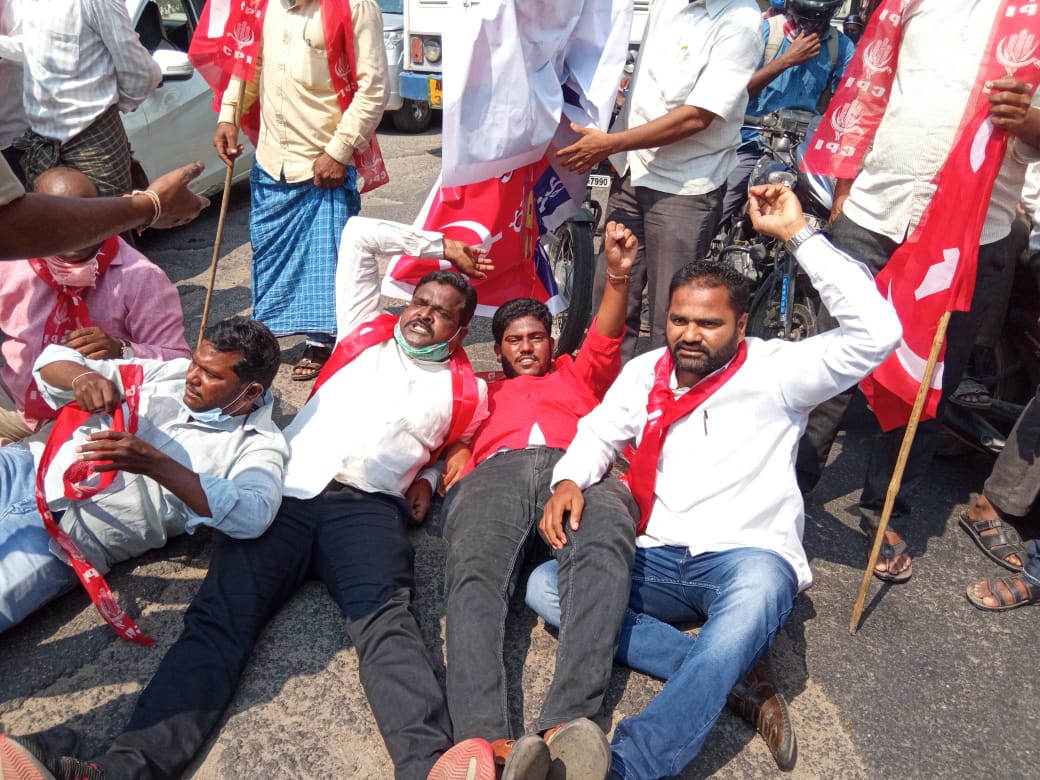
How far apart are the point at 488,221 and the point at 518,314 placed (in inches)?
20.9

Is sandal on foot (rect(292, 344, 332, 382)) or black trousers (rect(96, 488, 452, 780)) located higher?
black trousers (rect(96, 488, 452, 780))

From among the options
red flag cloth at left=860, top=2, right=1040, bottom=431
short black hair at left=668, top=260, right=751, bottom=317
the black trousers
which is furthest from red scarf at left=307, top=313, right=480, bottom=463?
red flag cloth at left=860, top=2, right=1040, bottom=431

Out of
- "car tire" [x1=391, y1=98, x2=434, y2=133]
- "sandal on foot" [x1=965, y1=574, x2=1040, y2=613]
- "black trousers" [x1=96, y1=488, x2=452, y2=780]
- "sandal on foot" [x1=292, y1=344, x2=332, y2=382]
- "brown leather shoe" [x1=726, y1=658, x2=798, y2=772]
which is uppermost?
"black trousers" [x1=96, y1=488, x2=452, y2=780]

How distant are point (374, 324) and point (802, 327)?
2.15 meters

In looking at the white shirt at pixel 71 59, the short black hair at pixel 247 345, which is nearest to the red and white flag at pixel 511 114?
the short black hair at pixel 247 345

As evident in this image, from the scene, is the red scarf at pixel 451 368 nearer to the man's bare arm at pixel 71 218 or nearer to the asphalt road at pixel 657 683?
the asphalt road at pixel 657 683

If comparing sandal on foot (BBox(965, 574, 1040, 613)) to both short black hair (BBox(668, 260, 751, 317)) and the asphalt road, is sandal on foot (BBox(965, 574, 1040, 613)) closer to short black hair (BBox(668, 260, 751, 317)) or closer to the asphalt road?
the asphalt road

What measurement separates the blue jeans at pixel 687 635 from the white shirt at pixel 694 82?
5.31ft

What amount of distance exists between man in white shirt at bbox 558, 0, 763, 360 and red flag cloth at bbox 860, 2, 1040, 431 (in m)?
0.83

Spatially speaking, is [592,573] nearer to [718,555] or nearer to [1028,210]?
[718,555]

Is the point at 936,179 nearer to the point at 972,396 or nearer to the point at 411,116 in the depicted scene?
the point at 972,396

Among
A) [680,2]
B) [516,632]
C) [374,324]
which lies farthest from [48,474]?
[680,2]

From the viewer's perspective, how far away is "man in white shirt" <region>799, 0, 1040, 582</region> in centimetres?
261

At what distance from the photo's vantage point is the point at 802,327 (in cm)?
411
